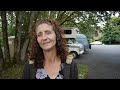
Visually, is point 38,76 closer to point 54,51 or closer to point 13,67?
point 54,51

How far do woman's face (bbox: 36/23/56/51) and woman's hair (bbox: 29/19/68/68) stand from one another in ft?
0.05

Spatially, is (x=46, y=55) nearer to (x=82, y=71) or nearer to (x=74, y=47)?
(x=74, y=47)

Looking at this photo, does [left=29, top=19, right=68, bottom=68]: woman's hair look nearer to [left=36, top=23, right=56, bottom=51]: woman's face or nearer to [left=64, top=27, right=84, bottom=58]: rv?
[left=36, top=23, right=56, bottom=51]: woman's face

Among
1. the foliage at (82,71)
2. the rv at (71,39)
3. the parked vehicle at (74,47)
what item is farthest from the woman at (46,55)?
the foliage at (82,71)

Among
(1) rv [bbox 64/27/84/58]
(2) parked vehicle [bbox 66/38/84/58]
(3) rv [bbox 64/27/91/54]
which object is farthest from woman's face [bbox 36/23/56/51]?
(3) rv [bbox 64/27/91/54]

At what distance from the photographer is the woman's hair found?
4.04ft

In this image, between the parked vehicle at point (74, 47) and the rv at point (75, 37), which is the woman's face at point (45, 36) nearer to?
the parked vehicle at point (74, 47)

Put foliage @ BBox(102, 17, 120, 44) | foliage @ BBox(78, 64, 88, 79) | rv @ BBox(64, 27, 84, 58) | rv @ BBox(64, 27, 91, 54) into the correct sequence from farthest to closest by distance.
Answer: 1. foliage @ BBox(78, 64, 88, 79)
2. rv @ BBox(64, 27, 91, 54)
3. foliage @ BBox(102, 17, 120, 44)
4. rv @ BBox(64, 27, 84, 58)

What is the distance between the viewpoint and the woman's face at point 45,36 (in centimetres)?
122

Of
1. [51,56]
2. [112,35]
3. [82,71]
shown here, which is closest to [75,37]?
[82,71]
